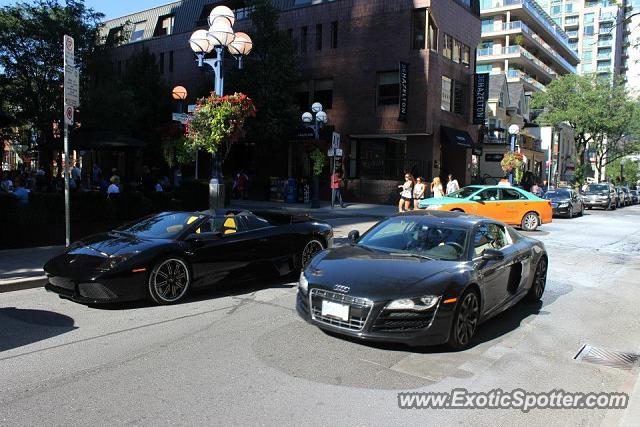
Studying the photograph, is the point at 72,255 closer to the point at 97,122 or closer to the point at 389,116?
the point at 97,122

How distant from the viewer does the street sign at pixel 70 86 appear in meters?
9.31

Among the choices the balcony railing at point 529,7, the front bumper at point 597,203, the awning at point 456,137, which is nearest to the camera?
the awning at point 456,137

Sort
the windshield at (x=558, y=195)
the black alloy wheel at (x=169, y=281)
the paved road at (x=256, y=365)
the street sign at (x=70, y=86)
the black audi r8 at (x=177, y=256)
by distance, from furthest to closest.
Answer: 1. the windshield at (x=558, y=195)
2. the street sign at (x=70, y=86)
3. the black alloy wheel at (x=169, y=281)
4. the black audi r8 at (x=177, y=256)
5. the paved road at (x=256, y=365)

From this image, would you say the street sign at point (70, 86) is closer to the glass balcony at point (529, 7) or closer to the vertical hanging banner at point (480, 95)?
the vertical hanging banner at point (480, 95)

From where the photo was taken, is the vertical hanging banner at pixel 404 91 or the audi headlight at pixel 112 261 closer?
the audi headlight at pixel 112 261

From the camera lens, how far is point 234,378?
4.47 m

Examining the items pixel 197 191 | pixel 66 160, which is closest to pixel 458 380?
pixel 66 160

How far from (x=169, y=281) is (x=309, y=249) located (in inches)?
105

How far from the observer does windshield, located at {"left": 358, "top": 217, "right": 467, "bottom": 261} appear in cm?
590

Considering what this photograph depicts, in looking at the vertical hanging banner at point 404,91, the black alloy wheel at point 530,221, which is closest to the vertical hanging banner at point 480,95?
the vertical hanging banner at point 404,91

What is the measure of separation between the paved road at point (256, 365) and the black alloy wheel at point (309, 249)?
4.02 ft

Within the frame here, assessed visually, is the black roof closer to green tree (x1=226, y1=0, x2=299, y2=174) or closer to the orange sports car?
the orange sports car

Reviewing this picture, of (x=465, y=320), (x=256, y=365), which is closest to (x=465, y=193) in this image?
(x=465, y=320)
